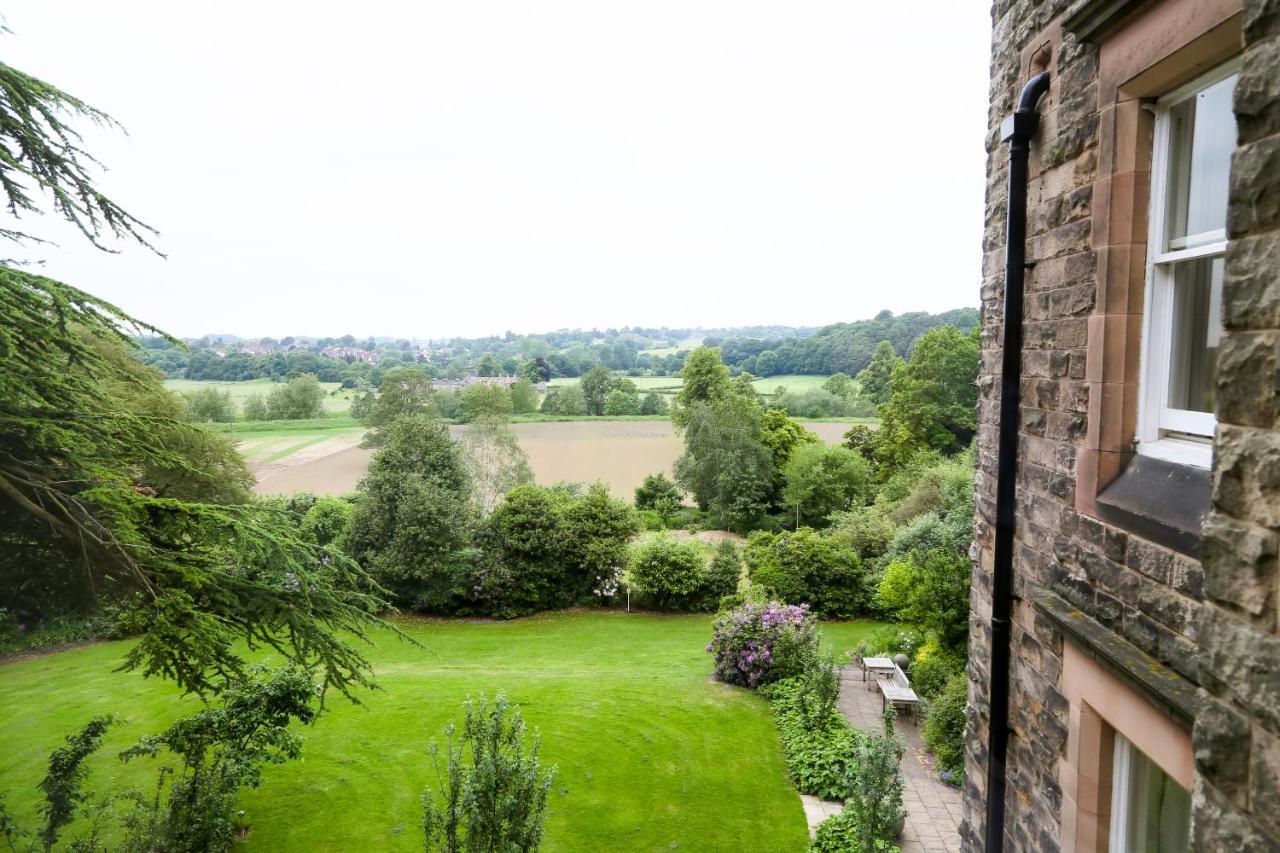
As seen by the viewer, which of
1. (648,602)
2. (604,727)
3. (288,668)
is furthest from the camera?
(648,602)

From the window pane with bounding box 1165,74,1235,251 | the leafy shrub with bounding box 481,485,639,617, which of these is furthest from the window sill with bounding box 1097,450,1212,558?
the leafy shrub with bounding box 481,485,639,617

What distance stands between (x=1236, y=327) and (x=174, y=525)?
852 centimetres

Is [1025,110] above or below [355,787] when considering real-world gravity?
above

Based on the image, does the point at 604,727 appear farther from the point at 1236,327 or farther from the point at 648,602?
the point at 1236,327

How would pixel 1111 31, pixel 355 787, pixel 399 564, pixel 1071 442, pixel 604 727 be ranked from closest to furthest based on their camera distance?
pixel 1111 31 → pixel 1071 442 → pixel 355 787 → pixel 604 727 → pixel 399 564

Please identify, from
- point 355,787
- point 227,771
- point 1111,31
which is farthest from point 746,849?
point 1111,31

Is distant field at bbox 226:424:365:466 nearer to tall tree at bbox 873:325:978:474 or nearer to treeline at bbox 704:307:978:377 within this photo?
tall tree at bbox 873:325:978:474

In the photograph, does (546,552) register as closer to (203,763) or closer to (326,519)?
(326,519)

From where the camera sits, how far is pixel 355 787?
31.6 feet

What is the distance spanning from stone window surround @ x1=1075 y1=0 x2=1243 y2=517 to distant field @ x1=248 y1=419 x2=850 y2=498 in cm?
2857

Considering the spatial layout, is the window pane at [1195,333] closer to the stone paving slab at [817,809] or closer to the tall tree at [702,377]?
the stone paving slab at [817,809]

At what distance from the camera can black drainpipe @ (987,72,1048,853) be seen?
3600mm

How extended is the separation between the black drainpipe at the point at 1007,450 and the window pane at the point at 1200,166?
0.86 metres

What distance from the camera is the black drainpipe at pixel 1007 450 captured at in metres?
3.60
